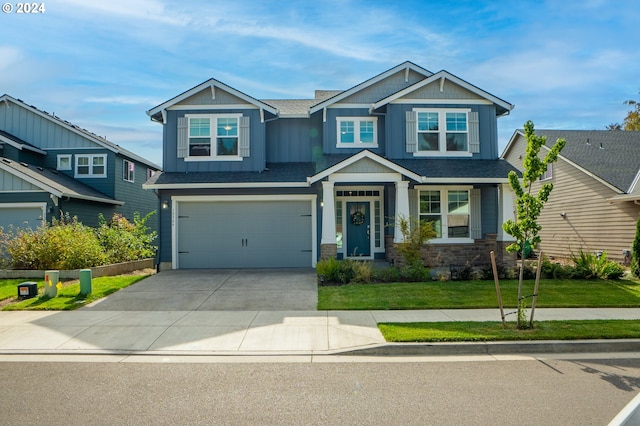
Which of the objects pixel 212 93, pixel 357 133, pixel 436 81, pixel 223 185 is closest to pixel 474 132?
pixel 436 81

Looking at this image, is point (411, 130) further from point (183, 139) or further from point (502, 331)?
point (502, 331)

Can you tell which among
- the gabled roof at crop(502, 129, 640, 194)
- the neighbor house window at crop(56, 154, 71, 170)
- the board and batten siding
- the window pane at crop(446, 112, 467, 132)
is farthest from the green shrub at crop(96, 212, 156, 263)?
the gabled roof at crop(502, 129, 640, 194)

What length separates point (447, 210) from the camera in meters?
15.5

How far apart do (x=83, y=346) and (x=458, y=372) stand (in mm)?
5859

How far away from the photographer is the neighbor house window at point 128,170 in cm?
2255

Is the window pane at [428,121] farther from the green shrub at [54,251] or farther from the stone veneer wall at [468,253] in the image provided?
the green shrub at [54,251]

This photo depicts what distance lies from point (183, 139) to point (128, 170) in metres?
8.93

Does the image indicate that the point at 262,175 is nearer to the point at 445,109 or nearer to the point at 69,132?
the point at 445,109

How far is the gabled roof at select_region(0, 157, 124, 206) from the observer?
1706 centimetres

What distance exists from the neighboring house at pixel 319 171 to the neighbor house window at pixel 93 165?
22.2 ft

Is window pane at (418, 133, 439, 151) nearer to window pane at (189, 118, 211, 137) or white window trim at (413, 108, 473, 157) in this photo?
white window trim at (413, 108, 473, 157)

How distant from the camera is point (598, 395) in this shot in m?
4.97

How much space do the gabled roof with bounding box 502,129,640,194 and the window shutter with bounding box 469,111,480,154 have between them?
555 cm

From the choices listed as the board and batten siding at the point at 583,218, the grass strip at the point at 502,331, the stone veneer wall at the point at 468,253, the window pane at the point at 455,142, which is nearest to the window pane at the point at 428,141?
the window pane at the point at 455,142
